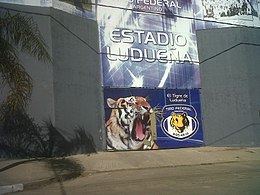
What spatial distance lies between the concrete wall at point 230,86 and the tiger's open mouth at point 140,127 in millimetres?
3607

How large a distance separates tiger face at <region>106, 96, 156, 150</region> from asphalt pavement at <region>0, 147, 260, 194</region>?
913 millimetres

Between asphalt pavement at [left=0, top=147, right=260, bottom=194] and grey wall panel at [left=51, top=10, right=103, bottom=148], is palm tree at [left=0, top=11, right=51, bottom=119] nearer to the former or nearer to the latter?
asphalt pavement at [left=0, top=147, right=260, bottom=194]

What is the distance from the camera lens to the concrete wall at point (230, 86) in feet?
79.4

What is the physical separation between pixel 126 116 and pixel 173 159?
408 cm

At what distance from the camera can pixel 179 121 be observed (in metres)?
23.8

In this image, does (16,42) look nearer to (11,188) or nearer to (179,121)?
(11,188)

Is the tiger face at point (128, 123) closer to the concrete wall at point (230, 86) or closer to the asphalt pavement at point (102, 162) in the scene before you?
the asphalt pavement at point (102, 162)

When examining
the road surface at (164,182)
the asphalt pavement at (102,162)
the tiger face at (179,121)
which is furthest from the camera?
the tiger face at (179,121)

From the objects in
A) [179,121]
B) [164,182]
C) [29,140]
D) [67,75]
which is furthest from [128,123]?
[164,182]

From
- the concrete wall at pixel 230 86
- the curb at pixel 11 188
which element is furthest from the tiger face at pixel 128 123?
the curb at pixel 11 188

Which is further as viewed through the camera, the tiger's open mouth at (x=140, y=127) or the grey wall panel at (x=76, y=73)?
the tiger's open mouth at (x=140, y=127)

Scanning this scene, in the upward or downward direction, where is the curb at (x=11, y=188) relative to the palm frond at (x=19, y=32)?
downward

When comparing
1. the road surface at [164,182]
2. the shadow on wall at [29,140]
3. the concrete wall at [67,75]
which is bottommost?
the road surface at [164,182]

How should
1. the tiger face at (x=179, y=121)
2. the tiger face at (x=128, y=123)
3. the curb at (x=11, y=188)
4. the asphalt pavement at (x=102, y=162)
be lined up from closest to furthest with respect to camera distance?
the curb at (x=11, y=188) → the asphalt pavement at (x=102, y=162) → the tiger face at (x=128, y=123) → the tiger face at (x=179, y=121)
